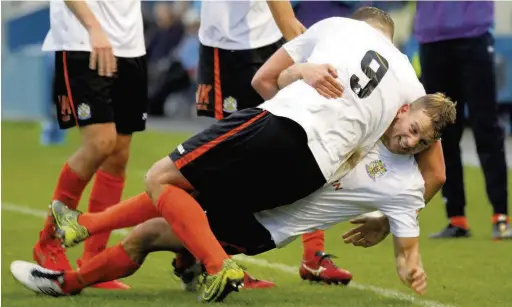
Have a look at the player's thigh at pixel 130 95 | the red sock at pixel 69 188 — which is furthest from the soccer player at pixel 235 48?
the red sock at pixel 69 188

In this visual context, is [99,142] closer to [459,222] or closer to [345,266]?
[345,266]

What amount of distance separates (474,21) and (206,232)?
358 cm

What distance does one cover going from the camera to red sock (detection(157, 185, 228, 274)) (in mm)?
5586

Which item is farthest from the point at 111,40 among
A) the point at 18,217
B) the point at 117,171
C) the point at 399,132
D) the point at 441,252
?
the point at 18,217

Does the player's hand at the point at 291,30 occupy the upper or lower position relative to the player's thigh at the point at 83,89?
upper

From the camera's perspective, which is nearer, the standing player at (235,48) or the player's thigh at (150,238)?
the player's thigh at (150,238)

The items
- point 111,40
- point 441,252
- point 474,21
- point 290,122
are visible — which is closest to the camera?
point 290,122

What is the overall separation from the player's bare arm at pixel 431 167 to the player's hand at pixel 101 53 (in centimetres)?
163

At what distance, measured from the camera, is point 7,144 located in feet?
55.5

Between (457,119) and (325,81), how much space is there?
3250mm

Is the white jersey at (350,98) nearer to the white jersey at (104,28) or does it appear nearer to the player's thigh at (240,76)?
the player's thigh at (240,76)

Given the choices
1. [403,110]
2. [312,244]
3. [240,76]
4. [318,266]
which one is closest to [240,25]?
[240,76]

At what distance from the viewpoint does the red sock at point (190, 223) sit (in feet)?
18.3

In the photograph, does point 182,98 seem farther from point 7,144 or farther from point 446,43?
point 446,43
